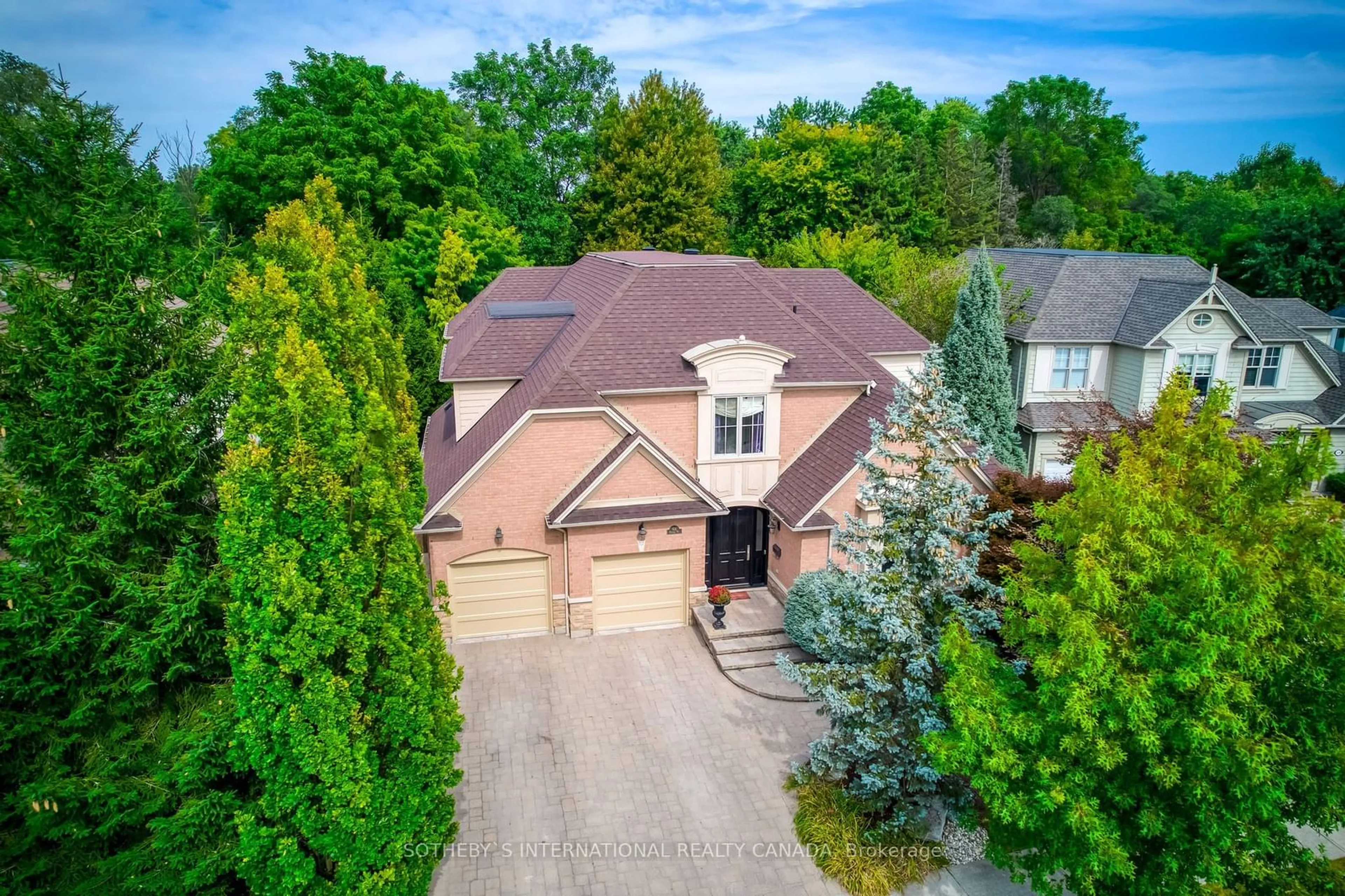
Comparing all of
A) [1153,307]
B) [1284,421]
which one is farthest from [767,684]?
[1284,421]

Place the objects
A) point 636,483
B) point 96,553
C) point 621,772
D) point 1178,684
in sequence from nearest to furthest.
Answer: point 1178,684 → point 96,553 → point 621,772 → point 636,483

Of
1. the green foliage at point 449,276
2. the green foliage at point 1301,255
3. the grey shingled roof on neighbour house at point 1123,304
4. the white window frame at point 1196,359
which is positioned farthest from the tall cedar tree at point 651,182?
the green foliage at point 1301,255

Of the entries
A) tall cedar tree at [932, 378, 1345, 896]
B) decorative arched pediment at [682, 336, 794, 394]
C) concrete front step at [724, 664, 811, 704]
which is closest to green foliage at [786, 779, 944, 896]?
tall cedar tree at [932, 378, 1345, 896]

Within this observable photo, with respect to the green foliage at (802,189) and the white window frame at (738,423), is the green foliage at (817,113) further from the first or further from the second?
the white window frame at (738,423)

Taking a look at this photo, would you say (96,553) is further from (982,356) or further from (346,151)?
(346,151)

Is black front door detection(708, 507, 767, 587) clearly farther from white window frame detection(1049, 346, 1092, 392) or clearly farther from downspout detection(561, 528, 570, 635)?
white window frame detection(1049, 346, 1092, 392)

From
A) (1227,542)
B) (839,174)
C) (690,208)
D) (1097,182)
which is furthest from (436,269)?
(1097,182)
